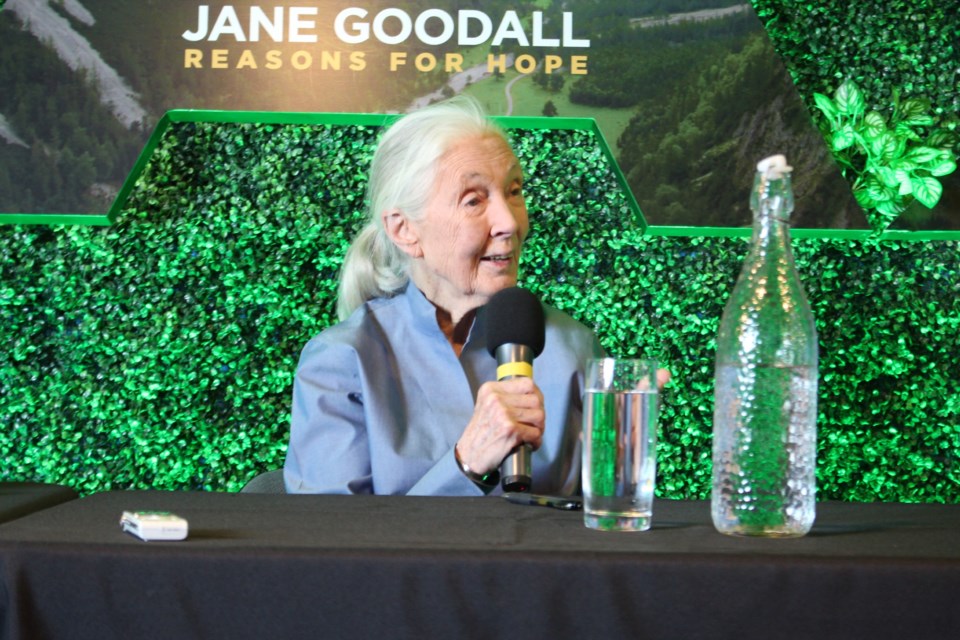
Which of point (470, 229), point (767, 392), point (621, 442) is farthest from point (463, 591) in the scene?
point (470, 229)

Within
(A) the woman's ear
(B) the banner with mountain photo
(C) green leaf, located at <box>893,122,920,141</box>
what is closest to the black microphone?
(A) the woman's ear

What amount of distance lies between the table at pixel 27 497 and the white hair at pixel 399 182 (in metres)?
0.88

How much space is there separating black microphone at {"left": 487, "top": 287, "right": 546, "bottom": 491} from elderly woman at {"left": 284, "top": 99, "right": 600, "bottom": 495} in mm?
201

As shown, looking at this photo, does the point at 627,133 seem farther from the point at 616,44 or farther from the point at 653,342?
the point at 653,342

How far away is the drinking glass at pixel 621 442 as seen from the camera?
96 centimetres

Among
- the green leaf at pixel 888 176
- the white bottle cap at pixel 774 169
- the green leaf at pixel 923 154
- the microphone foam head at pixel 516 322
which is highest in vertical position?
the green leaf at pixel 923 154

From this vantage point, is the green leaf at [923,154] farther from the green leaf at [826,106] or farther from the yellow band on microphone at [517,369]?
the yellow band on microphone at [517,369]

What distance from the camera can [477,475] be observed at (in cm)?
146

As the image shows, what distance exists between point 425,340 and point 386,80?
1.40m

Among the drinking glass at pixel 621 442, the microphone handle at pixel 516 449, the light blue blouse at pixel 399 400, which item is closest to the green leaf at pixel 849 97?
the light blue blouse at pixel 399 400

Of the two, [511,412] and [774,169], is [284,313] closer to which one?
[511,412]

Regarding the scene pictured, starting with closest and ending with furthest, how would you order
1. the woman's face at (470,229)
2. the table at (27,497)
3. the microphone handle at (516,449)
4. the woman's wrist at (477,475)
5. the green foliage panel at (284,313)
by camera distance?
the table at (27,497)
the microphone handle at (516,449)
the woman's wrist at (477,475)
the woman's face at (470,229)
the green foliage panel at (284,313)

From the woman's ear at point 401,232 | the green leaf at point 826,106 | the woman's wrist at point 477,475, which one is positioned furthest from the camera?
the green leaf at point 826,106

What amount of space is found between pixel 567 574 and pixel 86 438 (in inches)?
109
